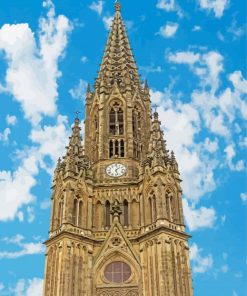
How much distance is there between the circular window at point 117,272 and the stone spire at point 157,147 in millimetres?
10511

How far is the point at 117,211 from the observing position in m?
49.2

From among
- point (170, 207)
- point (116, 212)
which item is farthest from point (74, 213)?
point (170, 207)

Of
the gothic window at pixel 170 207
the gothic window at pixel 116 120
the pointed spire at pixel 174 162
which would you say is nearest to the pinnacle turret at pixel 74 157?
the gothic window at pixel 116 120

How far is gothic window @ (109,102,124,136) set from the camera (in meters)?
57.9

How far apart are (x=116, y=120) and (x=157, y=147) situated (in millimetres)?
7952

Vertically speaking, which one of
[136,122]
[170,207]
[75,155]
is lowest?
[170,207]

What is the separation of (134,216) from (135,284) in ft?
23.7

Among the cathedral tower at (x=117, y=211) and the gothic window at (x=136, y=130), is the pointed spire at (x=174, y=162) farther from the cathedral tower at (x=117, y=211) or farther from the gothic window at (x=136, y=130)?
the gothic window at (x=136, y=130)

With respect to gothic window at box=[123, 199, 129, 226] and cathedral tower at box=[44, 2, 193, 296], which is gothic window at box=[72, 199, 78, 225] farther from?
gothic window at box=[123, 199, 129, 226]

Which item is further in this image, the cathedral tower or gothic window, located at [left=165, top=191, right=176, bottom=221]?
gothic window, located at [left=165, top=191, right=176, bottom=221]

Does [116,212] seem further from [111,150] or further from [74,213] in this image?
[111,150]

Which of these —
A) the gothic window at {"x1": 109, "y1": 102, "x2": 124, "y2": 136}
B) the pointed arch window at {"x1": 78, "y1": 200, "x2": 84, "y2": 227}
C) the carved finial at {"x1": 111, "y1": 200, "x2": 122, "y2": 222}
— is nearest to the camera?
the pointed arch window at {"x1": 78, "y1": 200, "x2": 84, "y2": 227}

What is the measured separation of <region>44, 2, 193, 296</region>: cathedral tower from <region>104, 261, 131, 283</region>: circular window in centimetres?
9

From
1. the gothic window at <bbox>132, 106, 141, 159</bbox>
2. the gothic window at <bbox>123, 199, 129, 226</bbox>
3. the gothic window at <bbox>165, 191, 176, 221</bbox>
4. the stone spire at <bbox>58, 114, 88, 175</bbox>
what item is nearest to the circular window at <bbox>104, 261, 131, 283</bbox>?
the gothic window at <bbox>123, 199, 129, 226</bbox>
